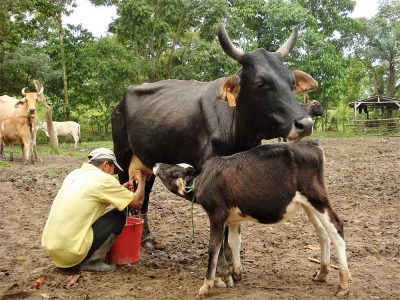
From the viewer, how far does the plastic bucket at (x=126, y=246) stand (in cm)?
541

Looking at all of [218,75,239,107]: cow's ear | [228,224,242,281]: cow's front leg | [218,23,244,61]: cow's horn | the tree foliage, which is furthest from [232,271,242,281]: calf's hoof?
the tree foliage

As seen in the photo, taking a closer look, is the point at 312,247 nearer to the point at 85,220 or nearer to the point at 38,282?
the point at 85,220

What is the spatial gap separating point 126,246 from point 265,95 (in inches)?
96.2

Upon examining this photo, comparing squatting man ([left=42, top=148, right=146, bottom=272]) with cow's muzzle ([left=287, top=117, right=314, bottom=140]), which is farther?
squatting man ([left=42, top=148, right=146, bottom=272])

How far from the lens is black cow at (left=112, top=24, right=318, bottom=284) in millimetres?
4270

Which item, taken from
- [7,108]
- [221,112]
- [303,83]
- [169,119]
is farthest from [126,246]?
[7,108]

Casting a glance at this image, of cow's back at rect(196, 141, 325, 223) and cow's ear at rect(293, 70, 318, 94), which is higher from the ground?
cow's ear at rect(293, 70, 318, 94)

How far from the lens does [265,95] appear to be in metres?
4.30

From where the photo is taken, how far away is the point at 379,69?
131 ft

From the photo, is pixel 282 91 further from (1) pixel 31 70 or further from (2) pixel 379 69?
(2) pixel 379 69

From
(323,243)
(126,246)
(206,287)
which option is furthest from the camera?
(126,246)

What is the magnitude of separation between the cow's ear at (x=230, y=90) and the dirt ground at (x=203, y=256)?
70.5 inches

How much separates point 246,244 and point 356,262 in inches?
56.8

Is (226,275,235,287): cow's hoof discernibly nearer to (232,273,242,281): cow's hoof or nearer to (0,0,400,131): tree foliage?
(232,273,242,281): cow's hoof
